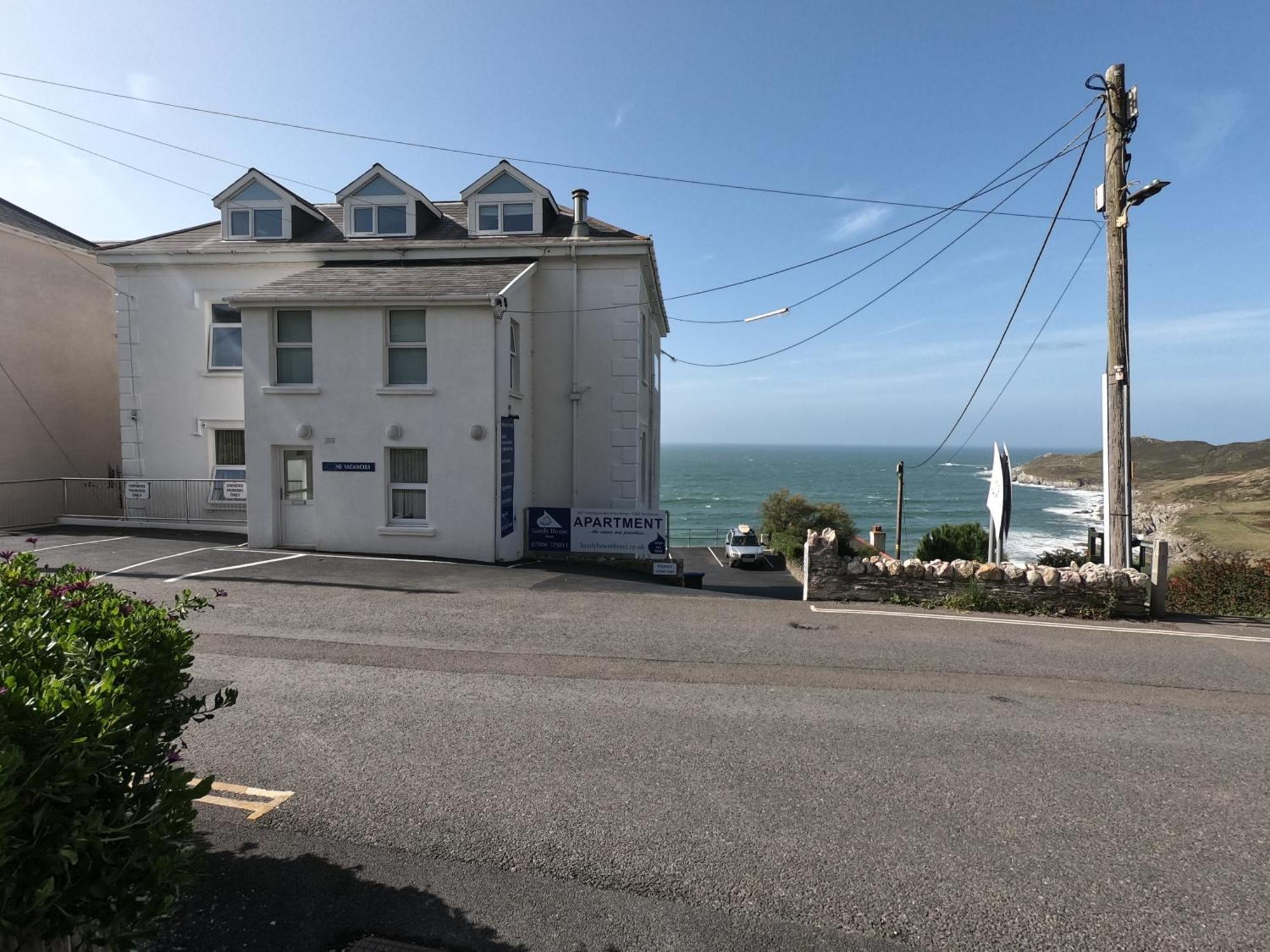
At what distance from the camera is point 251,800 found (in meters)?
4.50

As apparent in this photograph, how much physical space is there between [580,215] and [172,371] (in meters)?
12.1

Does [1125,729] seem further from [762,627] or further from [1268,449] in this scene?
[1268,449]

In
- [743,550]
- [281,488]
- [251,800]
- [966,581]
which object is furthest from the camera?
[743,550]

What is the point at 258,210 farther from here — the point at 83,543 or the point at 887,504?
the point at 887,504

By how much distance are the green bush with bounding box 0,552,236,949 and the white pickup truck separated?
102 feet

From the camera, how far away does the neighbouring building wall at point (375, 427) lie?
47.2 feet

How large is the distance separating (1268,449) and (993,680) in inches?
6641

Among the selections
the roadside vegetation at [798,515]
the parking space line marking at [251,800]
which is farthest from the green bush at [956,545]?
the roadside vegetation at [798,515]

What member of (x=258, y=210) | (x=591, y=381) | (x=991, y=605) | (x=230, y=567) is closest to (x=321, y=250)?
(x=258, y=210)

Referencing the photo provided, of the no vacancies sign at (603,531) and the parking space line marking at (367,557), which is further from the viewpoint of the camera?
the no vacancies sign at (603,531)

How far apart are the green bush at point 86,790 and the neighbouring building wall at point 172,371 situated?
17453mm

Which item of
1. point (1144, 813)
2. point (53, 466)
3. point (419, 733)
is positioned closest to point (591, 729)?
point (419, 733)

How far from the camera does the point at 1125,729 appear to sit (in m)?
6.01

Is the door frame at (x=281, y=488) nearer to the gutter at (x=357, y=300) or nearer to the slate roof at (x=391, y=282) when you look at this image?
the gutter at (x=357, y=300)
